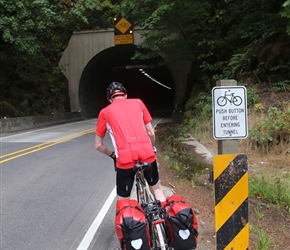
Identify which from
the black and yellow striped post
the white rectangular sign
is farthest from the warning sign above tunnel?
the black and yellow striped post

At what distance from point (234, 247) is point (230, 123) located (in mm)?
1212

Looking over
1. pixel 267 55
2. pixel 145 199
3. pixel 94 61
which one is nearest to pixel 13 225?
pixel 145 199

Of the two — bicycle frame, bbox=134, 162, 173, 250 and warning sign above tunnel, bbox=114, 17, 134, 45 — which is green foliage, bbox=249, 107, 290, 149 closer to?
bicycle frame, bbox=134, 162, 173, 250

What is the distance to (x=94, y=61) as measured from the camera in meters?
34.1

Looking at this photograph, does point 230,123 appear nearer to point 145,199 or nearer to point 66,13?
point 145,199

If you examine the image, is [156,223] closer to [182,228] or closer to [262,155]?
[182,228]

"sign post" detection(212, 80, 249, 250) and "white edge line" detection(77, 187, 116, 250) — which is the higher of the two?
"sign post" detection(212, 80, 249, 250)

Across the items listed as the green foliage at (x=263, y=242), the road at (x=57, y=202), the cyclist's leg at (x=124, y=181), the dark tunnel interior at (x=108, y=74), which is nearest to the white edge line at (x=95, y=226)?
the road at (x=57, y=202)

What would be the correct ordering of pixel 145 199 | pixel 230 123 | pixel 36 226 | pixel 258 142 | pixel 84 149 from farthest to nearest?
pixel 84 149, pixel 258 142, pixel 36 226, pixel 145 199, pixel 230 123

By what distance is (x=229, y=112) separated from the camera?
3.33m

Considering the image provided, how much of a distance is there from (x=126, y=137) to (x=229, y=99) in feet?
3.78

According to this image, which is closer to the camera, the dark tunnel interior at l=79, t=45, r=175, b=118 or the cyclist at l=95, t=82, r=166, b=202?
the cyclist at l=95, t=82, r=166, b=202

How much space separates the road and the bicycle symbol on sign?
96.0 inches

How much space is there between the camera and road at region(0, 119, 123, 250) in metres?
4.82
